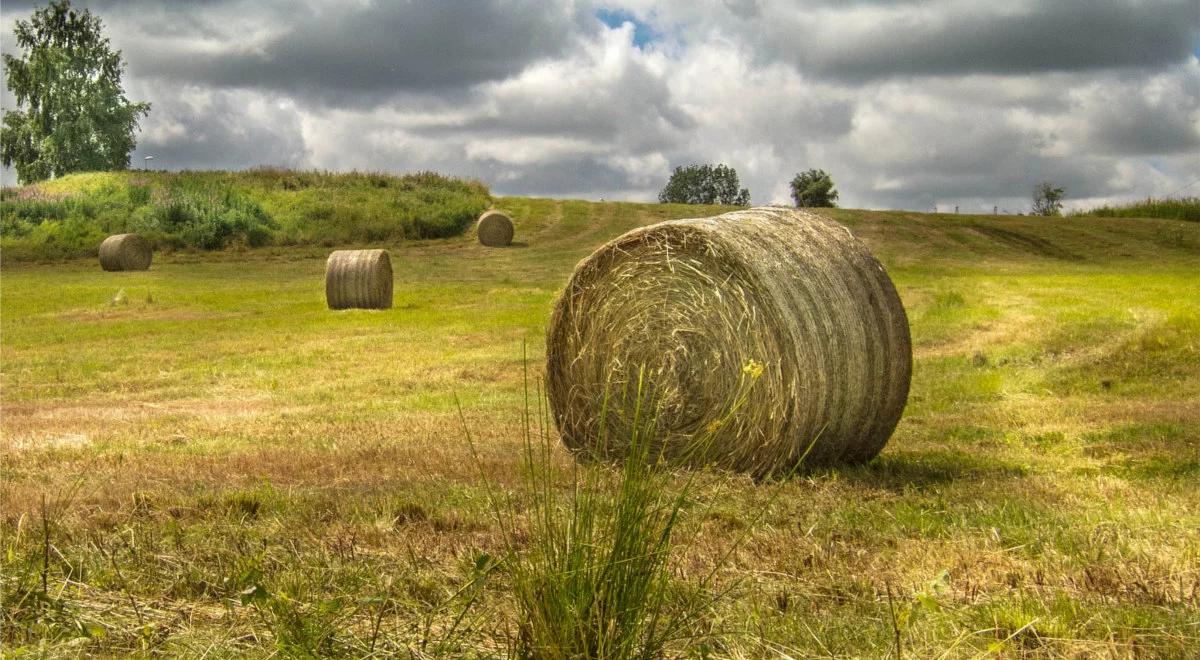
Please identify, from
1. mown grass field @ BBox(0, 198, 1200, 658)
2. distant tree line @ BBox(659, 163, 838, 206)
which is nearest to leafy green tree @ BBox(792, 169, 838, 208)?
distant tree line @ BBox(659, 163, 838, 206)

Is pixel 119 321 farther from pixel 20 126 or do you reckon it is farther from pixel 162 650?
pixel 20 126

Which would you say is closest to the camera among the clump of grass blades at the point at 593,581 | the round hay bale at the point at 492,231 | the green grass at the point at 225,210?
the clump of grass blades at the point at 593,581

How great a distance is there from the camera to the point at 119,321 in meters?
25.5

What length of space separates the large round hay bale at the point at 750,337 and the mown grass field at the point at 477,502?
41cm

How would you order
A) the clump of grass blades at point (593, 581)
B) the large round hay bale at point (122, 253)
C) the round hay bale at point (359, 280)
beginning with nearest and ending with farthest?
the clump of grass blades at point (593, 581)
the round hay bale at point (359, 280)
the large round hay bale at point (122, 253)

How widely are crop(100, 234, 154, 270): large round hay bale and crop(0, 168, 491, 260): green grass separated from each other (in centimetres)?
552

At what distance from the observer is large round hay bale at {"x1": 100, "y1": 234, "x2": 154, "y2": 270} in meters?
40.1

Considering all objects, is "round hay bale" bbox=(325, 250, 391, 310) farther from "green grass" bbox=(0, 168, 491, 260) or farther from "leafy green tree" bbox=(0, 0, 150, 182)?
"leafy green tree" bbox=(0, 0, 150, 182)

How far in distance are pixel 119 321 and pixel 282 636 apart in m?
23.8

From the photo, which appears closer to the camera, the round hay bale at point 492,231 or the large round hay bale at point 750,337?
the large round hay bale at point 750,337

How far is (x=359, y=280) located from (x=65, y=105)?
164 ft

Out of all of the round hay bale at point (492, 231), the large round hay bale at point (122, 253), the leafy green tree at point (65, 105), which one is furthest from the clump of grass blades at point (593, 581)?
the leafy green tree at point (65, 105)

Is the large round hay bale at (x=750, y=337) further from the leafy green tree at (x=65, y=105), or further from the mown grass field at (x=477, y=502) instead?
the leafy green tree at (x=65, y=105)

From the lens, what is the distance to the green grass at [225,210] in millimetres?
47406
